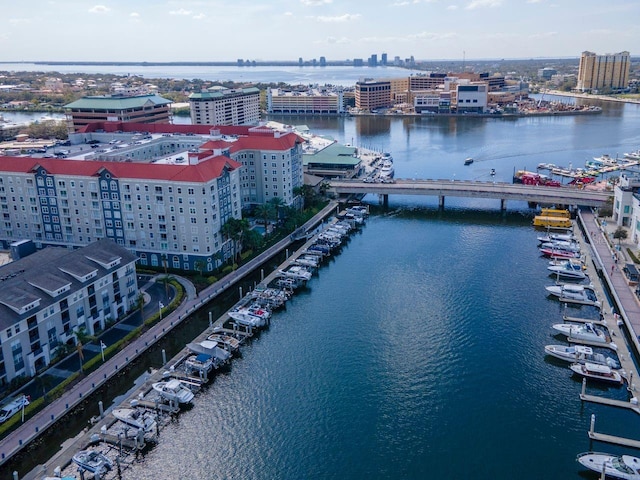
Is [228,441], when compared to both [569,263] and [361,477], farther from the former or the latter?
[569,263]

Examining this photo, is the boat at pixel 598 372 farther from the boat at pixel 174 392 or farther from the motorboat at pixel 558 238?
the motorboat at pixel 558 238

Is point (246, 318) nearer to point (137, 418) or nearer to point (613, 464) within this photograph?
point (137, 418)

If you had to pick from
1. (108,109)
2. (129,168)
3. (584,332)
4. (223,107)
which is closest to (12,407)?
(129,168)

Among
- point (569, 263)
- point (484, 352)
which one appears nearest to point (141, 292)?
point (484, 352)

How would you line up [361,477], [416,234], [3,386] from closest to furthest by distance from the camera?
[361,477], [3,386], [416,234]

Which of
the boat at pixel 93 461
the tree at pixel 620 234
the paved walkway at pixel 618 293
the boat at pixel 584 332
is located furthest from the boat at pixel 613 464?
the tree at pixel 620 234

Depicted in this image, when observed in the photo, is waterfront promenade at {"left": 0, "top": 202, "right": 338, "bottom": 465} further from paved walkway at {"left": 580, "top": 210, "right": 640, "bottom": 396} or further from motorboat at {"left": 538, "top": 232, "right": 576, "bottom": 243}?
paved walkway at {"left": 580, "top": 210, "right": 640, "bottom": 396}

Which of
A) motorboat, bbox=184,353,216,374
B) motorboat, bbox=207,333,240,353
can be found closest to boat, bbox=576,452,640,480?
motorboat, bbox=184,353,216,374
